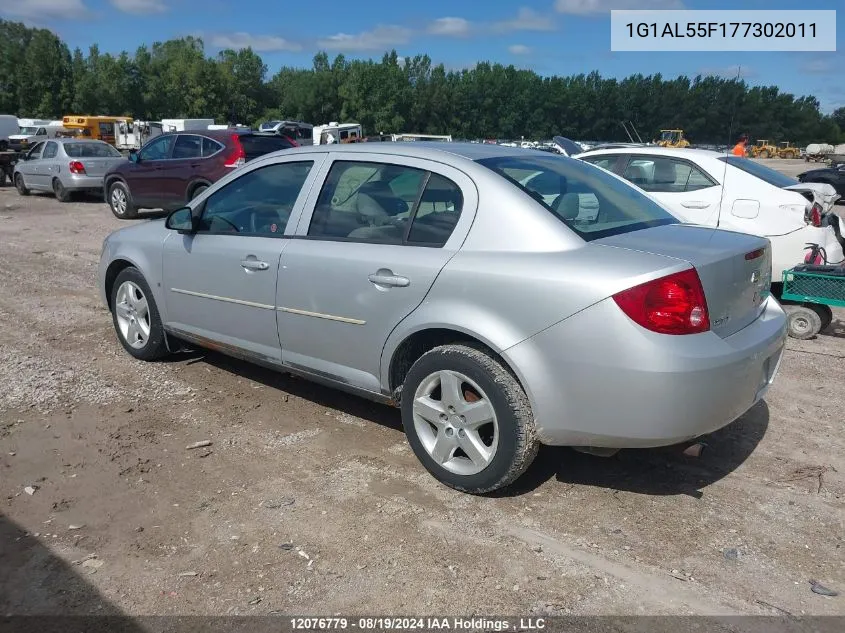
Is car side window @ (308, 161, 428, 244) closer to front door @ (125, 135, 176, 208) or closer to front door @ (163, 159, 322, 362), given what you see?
front door @ (163, 159, 322, 362)

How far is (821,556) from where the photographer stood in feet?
10.0

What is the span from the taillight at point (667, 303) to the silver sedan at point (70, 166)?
16.5 meters

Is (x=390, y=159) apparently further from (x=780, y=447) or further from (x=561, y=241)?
(x=780, y=447)

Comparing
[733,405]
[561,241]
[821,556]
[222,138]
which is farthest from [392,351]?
[222,138]

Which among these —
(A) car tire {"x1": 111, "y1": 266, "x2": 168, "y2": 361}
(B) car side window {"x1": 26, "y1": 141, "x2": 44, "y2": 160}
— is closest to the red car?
(B) car side window {"x1": 26, "y1": 141, "x2": 44, "y2": 160}

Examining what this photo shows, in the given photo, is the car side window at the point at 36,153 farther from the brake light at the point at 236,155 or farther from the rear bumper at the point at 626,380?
the rear bumper at the point at 626,380

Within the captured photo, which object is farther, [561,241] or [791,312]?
[791,312]

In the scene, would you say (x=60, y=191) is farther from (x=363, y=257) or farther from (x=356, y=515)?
(x=356, y=515)

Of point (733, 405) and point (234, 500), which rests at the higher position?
point (733, 405)

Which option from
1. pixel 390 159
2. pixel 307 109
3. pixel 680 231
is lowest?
pixel 680 231

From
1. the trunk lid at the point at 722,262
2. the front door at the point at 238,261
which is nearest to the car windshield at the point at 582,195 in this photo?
the trunk lid at the point at 722,262

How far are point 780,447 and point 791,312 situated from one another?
292cm

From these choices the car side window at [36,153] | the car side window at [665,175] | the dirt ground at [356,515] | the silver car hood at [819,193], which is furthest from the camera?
the car side window at [36,153]

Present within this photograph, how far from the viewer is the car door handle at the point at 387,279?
3.57 metres
